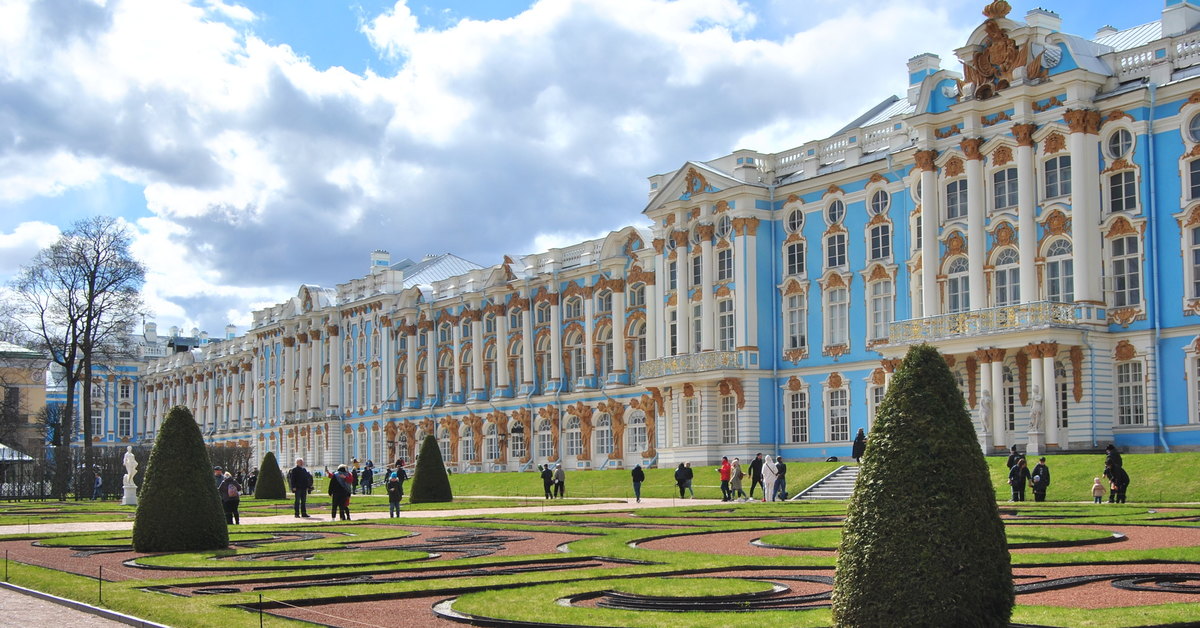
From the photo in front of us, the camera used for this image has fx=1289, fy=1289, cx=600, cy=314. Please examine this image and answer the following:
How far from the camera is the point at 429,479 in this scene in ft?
139

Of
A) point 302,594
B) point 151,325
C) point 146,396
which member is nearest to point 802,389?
point 302,594

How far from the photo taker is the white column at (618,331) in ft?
199

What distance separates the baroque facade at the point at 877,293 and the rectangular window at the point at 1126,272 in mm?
64

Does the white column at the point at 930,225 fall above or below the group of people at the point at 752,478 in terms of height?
above

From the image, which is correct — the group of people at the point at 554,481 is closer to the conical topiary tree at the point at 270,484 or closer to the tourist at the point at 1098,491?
the conical topiary tree at the point at 270,484

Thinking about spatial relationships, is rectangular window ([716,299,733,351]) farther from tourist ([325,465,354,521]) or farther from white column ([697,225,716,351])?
tourist ([325,465,354,521])

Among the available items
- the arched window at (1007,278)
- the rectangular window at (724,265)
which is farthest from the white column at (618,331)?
the arched window at (1007,278)

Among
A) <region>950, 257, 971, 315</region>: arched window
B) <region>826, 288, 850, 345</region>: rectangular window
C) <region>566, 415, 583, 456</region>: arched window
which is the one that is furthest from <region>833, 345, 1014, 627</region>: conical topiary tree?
<region>566, 415, 583, 456</region>: arched window

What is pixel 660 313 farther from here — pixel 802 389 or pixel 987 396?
pixel 987 396

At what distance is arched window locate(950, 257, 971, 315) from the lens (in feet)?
140

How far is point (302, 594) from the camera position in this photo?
14.5 m

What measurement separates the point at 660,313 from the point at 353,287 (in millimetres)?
34829

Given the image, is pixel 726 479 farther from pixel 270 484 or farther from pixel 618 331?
pixel 618 331

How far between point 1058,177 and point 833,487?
1192cm
